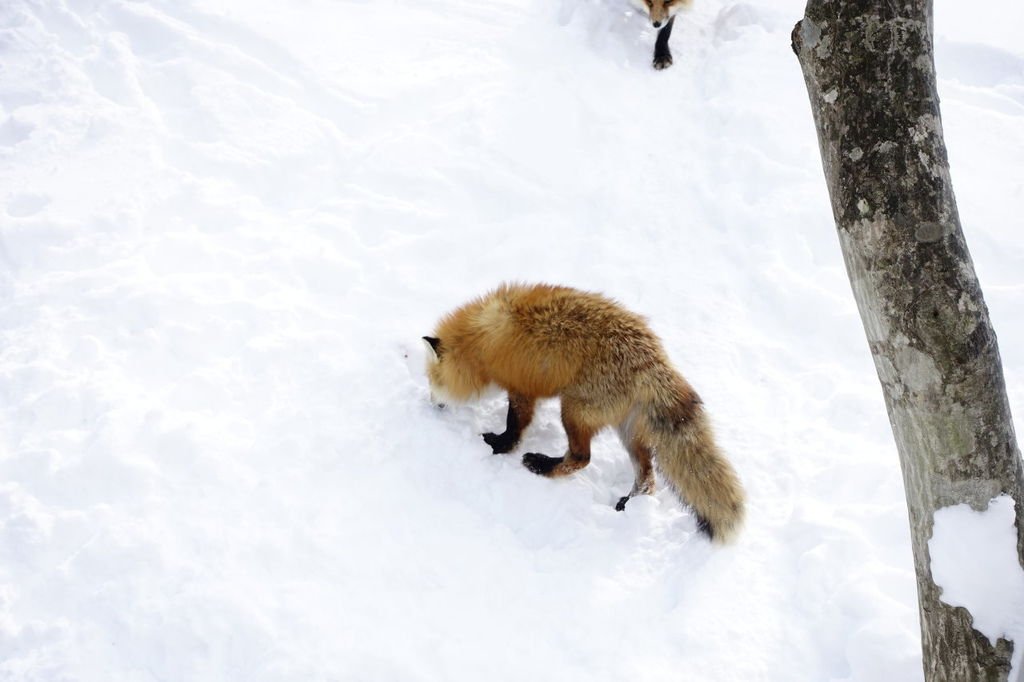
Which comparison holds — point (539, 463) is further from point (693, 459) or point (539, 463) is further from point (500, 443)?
point (693, 459)

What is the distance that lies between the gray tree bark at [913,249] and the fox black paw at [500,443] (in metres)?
2.22

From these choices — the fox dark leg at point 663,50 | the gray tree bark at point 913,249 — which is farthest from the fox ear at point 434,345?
the fox dark leg at point 663,50

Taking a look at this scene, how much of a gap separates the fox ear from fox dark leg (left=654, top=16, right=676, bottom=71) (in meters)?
4.64

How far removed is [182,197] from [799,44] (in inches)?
168

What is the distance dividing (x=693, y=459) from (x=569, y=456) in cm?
70

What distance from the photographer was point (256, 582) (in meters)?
3.27

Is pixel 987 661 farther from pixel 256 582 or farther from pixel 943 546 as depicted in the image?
pixel 256 582

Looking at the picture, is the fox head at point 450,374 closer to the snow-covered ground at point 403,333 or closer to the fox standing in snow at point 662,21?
the snow-covered ground at point 403,333

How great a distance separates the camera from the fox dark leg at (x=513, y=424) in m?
4.12

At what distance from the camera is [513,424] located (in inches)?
164

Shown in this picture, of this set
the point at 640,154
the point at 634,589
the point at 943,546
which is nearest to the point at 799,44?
the point at 943,546

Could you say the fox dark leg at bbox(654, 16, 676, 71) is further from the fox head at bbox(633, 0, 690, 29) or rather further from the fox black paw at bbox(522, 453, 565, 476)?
the fox black paw at bbox(522, 453, 565, 476)

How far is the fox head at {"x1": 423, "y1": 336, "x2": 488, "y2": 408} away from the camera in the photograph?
163 inches

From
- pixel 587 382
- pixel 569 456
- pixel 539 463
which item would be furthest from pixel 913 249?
pixel 539 463
